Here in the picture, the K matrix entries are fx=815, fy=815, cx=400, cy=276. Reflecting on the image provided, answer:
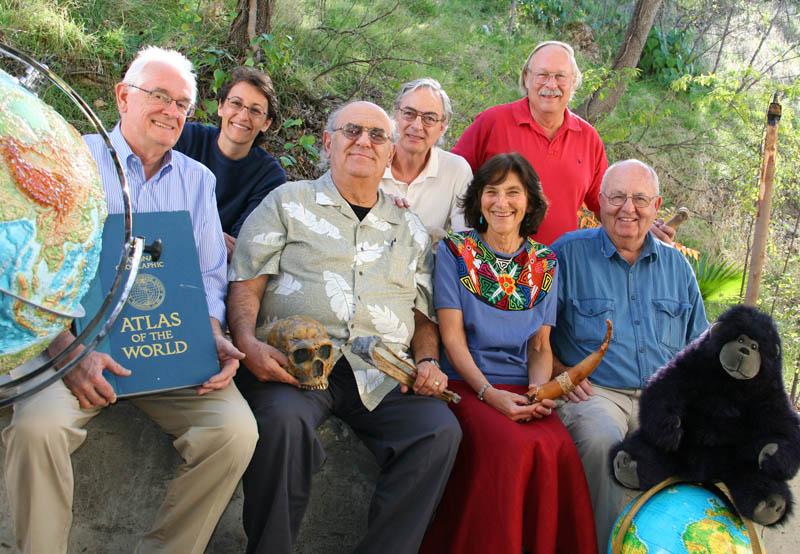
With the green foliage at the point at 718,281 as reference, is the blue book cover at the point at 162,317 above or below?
above

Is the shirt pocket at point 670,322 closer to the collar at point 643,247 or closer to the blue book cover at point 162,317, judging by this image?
the collar at point 643,247

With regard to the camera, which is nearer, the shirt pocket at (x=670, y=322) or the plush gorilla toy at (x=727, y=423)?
the plush gorilla toy at (x=727, y=423)

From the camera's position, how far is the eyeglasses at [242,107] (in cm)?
397

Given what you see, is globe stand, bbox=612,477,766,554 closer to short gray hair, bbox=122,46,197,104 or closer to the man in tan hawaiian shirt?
the man in tan hawaiian shirt

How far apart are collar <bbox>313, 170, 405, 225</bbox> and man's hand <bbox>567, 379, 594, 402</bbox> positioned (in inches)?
41.0

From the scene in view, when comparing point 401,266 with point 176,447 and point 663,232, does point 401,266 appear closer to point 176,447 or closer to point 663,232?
point 176,447

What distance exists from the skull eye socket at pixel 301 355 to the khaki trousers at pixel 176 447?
0.77 feet

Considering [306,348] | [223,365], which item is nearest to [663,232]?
[306,348]

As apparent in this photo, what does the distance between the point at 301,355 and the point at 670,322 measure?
1.73 m

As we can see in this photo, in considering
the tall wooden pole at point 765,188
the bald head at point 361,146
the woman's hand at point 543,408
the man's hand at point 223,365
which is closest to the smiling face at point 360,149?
the bald head at point 361,146

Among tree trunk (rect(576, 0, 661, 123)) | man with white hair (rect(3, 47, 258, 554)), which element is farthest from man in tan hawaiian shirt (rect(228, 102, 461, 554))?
tree trunk (rect(576, 0, 661, 123))

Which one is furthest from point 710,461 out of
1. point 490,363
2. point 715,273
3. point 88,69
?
point 88,69

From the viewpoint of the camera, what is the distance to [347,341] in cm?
323

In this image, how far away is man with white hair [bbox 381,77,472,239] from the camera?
4.01 meters
